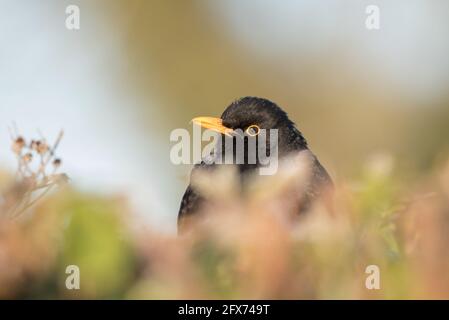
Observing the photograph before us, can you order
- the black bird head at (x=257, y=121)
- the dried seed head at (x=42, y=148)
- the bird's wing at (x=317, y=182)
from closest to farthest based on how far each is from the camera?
1. the dried seed head at (x=42, y=148)
2. the bird's wing at (x=317, y=182)
3. the black bird head at (x=257, y=121)

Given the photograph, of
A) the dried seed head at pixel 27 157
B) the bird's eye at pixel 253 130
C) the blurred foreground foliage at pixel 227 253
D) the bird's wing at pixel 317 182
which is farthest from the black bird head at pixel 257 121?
the blurred foreground foliage at pixel 227 253

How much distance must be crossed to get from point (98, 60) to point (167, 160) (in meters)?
2.60

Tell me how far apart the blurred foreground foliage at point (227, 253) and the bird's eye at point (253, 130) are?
469 centimetres

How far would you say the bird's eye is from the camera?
6.61 metres

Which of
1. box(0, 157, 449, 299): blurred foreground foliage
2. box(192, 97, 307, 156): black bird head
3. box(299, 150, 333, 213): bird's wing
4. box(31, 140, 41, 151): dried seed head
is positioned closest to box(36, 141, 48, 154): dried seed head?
box(31, 140, 41, 151): dried seed head

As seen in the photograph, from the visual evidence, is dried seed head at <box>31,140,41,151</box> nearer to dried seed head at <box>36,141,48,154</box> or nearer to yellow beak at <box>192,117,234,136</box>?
dried seed head at <box>36,141,48,154</box>

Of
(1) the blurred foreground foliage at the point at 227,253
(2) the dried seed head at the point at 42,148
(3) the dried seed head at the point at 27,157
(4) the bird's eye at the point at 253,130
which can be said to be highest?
(4) the bird's eye at the point at 253,130

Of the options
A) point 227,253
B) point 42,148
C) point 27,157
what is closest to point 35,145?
point 42,148

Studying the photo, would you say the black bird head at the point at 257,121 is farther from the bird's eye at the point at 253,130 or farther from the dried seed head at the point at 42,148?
the dried seed head at the point at 42,148

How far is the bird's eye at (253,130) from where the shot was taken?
21.7 ft

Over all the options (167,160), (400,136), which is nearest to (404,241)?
(167,160)

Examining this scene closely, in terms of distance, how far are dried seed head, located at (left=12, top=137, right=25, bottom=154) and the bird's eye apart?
4335 millimetres

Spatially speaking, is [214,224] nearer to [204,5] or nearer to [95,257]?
[95,257]
